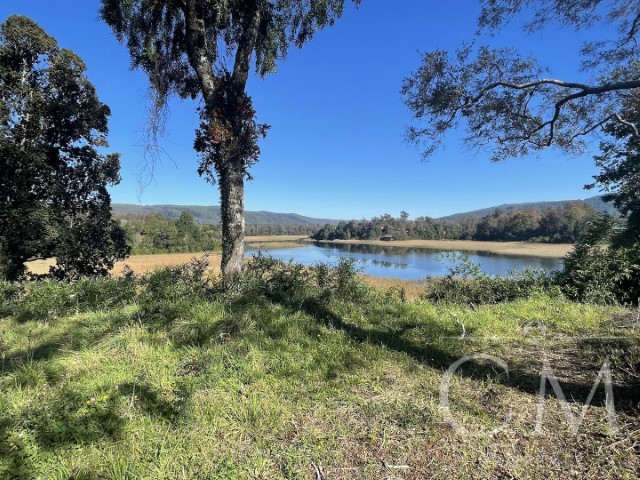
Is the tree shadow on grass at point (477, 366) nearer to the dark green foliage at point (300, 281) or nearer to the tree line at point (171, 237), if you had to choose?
the dark green foliage at point (300, 281)

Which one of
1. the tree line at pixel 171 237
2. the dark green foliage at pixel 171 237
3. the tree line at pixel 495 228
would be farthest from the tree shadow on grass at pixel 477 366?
the dark green foliage at pixel 171 237

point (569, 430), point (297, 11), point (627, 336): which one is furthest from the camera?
point (297, 11)

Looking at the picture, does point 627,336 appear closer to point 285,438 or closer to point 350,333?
point 350,333

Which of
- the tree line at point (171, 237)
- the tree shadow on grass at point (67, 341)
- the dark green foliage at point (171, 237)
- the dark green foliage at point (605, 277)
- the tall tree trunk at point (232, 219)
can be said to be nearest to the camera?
the tree shadow on grass at point (67, 341)

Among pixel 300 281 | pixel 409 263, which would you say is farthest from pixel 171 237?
pixel 300 281

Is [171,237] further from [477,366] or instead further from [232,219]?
[477,366]

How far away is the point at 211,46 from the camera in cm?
552

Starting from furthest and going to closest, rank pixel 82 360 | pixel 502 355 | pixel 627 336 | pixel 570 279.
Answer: pixel 570 279, pixel 627 336, pixel 502 355, pixel 82 360

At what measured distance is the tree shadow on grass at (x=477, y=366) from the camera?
7.25 feet

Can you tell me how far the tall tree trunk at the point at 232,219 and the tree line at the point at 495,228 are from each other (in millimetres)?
30640

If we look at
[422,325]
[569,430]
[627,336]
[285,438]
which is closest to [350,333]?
[422,325]

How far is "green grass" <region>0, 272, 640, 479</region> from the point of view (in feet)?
5.50

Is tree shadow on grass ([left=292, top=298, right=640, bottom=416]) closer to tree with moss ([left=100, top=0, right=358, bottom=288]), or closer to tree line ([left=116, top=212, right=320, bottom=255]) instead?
tree with moss ([left=100, top=0, right=358, bottom=288])

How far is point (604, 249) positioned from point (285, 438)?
366 inches
